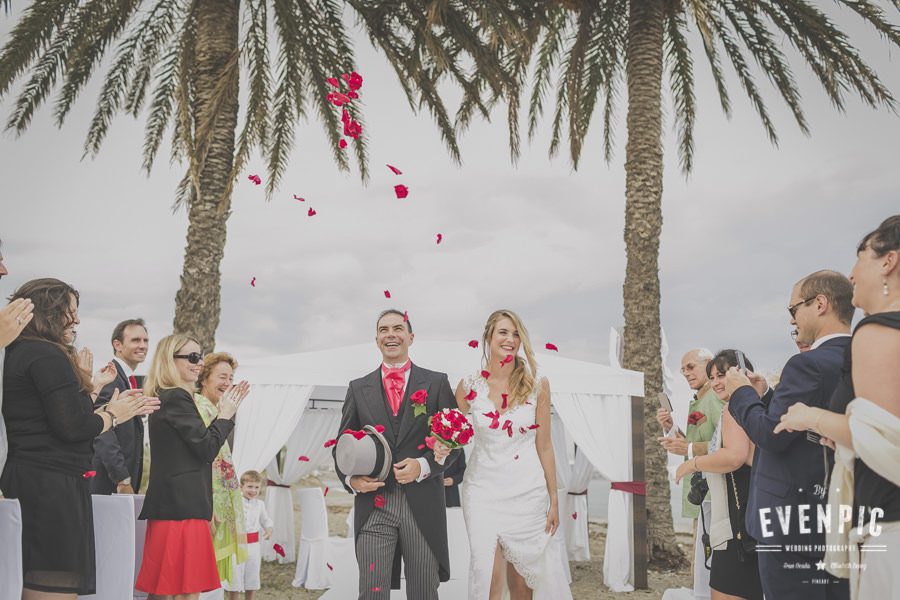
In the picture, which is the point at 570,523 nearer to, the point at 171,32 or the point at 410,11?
the point at 410,11

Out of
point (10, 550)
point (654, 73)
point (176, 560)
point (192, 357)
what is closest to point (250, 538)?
point (176, 560)

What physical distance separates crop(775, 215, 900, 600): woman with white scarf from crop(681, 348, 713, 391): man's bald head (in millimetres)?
3612

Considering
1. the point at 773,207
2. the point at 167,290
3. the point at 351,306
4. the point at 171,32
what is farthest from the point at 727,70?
the point at 167,290

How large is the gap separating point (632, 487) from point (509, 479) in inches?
236

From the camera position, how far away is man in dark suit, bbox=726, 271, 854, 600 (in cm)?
305

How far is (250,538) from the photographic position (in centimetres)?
786

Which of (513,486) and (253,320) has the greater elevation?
(253,320)

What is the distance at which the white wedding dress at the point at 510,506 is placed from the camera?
4746 mm

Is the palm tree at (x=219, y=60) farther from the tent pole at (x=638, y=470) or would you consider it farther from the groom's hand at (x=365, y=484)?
the groom's hand at (x=365, y=484)

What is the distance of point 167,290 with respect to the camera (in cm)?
2288

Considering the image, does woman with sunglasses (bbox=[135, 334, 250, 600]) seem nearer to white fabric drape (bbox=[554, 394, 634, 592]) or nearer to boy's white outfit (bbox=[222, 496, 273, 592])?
boy's white outfit (bbox=[222, 496, 273, 592])

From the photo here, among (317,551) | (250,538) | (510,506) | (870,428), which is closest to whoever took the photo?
(870,428)

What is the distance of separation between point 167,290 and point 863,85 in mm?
18512

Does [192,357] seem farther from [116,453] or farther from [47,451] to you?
[47,451]
